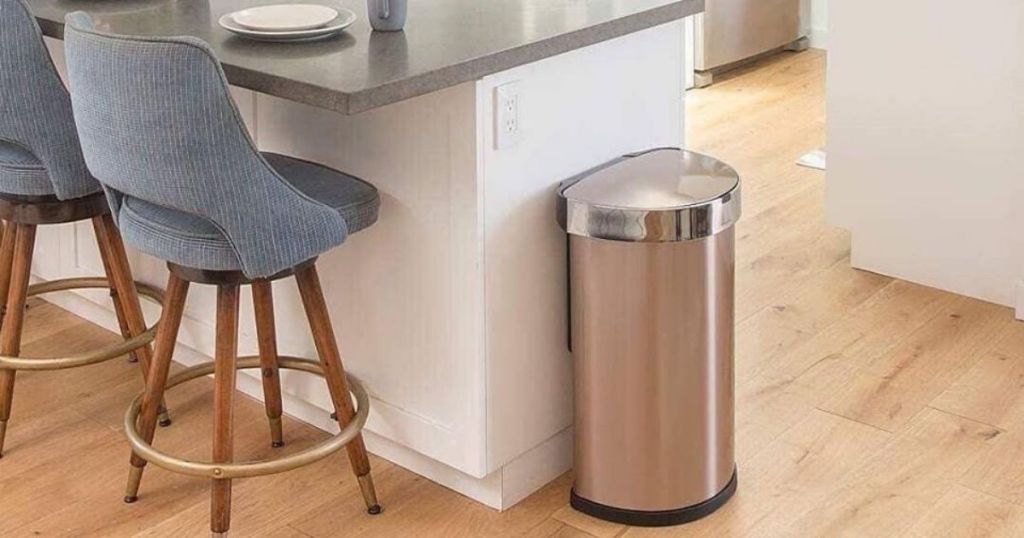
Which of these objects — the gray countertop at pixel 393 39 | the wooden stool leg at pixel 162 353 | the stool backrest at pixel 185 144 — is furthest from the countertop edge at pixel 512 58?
the wooden stool leg at pixel 162 353

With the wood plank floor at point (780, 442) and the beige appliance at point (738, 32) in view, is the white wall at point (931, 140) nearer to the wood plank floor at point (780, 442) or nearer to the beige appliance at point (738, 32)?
the wood plank floor at point (780, 442)

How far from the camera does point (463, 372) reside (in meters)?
2.88

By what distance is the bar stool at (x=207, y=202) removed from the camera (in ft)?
8.10

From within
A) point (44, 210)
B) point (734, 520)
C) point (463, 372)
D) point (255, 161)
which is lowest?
point (734, 520)

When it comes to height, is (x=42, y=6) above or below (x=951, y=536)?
above

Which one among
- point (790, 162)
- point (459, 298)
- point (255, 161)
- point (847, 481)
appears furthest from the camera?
point (790, 162)

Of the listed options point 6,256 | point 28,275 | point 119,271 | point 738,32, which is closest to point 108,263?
point 119,271

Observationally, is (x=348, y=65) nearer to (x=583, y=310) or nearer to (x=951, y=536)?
(x=583, y=310)

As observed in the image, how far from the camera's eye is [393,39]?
2771 mm

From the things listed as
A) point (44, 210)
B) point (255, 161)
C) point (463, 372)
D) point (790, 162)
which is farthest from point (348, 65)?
point (790, 162)

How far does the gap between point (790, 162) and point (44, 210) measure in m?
2.76

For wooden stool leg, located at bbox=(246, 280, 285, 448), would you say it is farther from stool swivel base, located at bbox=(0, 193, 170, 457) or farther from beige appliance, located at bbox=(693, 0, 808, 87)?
beige appliance, located at bbox=(693, 0, 808, 87)

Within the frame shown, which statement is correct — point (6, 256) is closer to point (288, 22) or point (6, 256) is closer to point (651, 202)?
point (288, 22)

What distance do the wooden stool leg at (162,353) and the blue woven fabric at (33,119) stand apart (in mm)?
360
